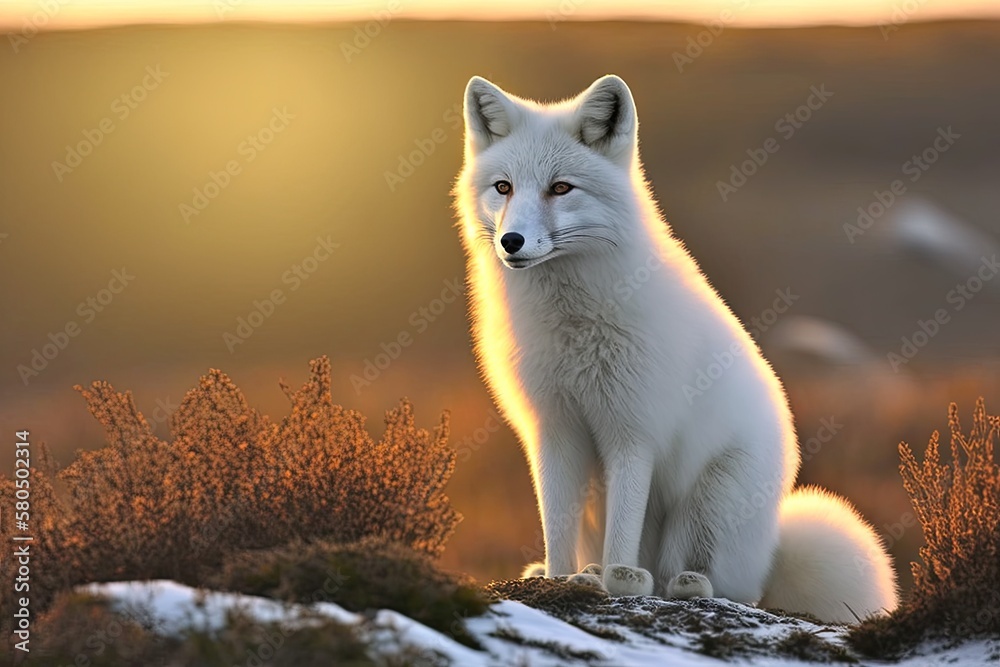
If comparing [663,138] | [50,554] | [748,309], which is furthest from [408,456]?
[663,138]

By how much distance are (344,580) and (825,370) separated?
12.1 meters

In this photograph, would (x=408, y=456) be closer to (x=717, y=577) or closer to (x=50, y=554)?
(x=50, y=554)

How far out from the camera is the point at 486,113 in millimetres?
5680

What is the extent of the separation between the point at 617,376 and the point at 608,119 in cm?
131

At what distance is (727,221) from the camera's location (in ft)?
67.9

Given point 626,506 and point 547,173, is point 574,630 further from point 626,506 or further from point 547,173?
point 547,173

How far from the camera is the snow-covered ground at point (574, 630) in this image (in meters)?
3.24
